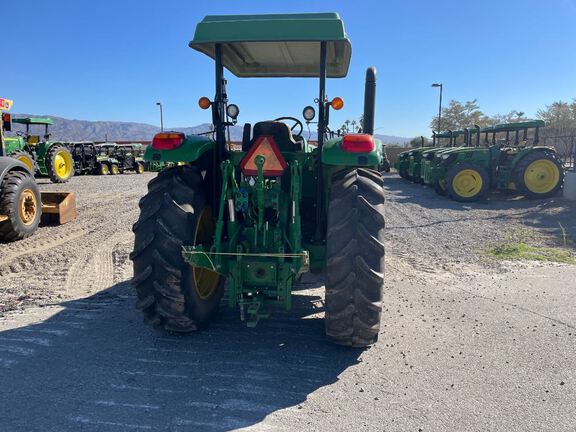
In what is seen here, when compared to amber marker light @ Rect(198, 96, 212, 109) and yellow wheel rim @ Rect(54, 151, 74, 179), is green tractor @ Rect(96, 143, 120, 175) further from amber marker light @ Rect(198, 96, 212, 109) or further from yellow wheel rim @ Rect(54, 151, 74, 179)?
amber marker light @ Rect(198, 96, 212, 109)

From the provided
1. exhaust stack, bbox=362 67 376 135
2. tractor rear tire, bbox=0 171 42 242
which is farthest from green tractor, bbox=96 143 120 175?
exhaust stack, bbox=362 67 376 135

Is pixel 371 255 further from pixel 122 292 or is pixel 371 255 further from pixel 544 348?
pixel 122 292

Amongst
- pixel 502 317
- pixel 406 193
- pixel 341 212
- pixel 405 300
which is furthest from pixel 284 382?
pixel 406 193

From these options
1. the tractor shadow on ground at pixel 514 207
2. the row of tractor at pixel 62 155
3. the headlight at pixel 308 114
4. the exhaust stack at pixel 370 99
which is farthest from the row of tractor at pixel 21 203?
the tractor shadow on ground at pixel 514 207

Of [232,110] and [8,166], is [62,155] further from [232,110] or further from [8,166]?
[232,110]

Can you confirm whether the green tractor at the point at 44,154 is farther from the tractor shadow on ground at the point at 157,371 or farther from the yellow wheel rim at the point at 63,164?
the tractor shadow on ground at the point at 157,371

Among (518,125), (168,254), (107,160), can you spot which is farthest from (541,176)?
(107,160)

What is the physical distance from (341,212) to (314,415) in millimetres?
1441

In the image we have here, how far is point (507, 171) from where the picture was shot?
1331 cm

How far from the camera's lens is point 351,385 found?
3129 millimetres

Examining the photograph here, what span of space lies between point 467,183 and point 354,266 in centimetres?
1110

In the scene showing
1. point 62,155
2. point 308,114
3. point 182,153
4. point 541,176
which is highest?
point 62,155

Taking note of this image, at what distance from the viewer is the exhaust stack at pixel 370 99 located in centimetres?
445

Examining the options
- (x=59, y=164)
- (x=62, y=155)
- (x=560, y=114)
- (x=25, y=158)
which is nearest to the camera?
(x=25, y=158)
